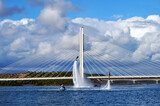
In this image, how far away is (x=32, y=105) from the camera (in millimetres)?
41312

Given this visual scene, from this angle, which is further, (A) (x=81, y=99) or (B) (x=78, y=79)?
(B) (x=78, y=79)

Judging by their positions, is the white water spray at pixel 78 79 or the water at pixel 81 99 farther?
the white water spray at pixel 78 79

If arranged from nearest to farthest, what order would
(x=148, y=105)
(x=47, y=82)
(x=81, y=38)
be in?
(x=148, y=105) → (x=81, y=38) → (x=47, y=82)

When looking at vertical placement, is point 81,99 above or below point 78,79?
below

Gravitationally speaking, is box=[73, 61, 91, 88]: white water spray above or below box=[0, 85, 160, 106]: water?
above

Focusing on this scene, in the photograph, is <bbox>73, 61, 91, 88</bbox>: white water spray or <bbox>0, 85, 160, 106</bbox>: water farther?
<bbox>73, 61, 91, 88</bbox>: white water spray

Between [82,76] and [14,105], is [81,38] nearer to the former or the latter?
[82,76]

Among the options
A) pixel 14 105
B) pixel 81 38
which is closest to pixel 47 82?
pixel 81 38

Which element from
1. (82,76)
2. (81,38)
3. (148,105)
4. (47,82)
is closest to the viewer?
(148,105)

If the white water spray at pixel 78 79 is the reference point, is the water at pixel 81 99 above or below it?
below

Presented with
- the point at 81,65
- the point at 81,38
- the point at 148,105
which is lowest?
the point at 148,105

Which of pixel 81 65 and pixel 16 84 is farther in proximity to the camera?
pixel 16 84

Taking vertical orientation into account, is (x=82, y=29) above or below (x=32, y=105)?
above

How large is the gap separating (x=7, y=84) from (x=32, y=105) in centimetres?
14043
